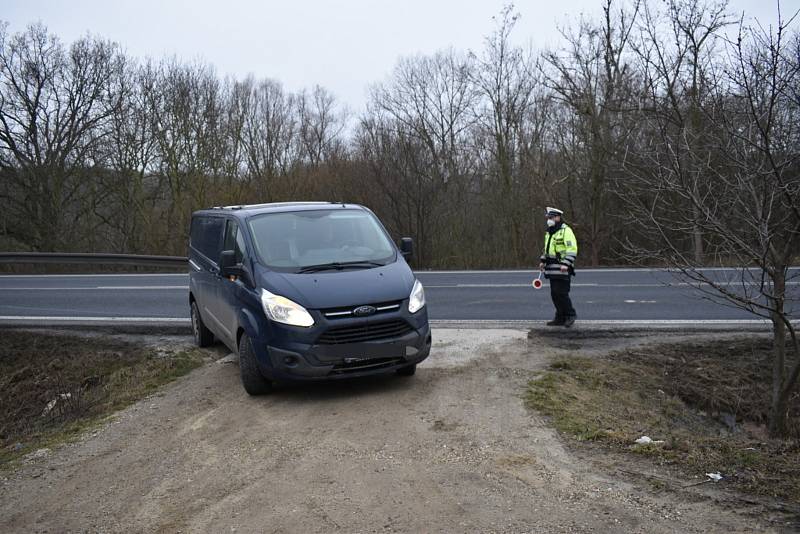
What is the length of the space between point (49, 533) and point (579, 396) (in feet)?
15.9

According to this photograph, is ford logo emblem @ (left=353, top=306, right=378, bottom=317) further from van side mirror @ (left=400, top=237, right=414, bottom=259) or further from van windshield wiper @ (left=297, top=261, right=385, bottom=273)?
van side mirror @ (left=400, top=237, right=414, bottom=259)

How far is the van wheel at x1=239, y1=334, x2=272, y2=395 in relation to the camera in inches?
293

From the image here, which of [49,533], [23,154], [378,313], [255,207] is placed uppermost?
[23,154]

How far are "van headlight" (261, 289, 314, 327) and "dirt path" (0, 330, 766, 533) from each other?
864 mm

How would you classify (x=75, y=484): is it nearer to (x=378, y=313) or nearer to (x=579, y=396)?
(x=378, y=313)

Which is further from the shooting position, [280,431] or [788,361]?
[788,361]

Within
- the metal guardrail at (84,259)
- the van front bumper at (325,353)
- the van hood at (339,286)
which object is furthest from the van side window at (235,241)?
the metal guardrail at (84,259)

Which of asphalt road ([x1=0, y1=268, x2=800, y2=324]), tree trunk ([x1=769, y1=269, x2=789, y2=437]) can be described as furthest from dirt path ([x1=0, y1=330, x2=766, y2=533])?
asphalt road ([x1=0, y1=268, x2=800, y2=324])

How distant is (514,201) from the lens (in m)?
27.0

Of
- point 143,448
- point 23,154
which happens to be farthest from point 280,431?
point 23,154

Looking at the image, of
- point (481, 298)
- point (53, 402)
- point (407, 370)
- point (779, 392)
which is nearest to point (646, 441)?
point (779, 392)

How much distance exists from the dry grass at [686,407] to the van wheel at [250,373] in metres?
2.66

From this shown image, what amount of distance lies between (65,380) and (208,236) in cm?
280

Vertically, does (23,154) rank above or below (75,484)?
above
